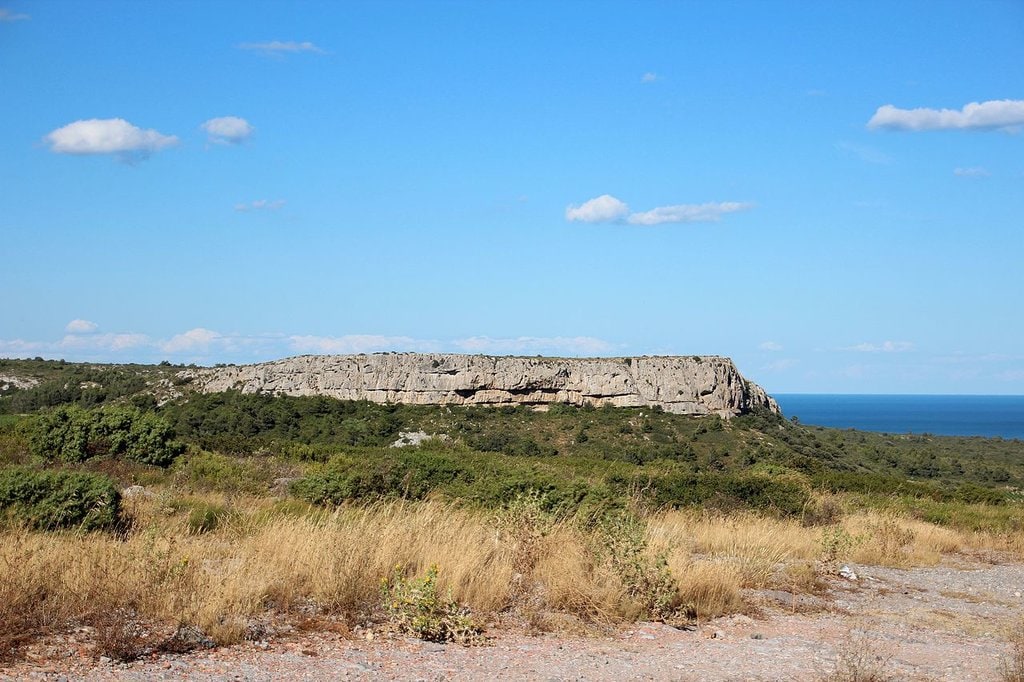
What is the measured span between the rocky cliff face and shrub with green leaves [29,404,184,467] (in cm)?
3568

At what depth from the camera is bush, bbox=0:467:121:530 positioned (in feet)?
33.3

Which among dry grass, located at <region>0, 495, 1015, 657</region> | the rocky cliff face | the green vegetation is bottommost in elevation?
the green vegetation

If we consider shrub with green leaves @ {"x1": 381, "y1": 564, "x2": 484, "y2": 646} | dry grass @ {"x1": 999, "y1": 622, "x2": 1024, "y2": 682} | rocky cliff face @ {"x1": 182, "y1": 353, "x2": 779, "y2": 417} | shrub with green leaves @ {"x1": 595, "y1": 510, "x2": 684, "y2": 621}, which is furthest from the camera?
rocky cliff face @ {"x1": 182, "y1": 353, "x2": 779, "y2": 417}

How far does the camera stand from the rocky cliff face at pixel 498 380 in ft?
187

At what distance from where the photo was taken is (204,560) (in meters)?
7.81

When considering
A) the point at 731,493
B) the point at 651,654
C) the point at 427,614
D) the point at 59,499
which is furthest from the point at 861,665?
the point at 731,493

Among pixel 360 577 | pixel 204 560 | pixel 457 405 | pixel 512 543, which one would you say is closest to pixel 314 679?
pixel 360 577

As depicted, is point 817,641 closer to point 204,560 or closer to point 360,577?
point 360,577

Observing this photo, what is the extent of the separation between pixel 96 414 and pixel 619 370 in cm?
4196

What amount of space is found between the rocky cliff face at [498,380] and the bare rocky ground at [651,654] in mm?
48483

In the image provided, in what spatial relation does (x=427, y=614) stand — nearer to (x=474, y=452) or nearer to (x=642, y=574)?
(x=642, y=574)

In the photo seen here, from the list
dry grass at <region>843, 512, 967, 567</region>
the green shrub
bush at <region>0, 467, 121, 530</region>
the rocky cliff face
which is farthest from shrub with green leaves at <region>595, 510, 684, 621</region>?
→ the rocky cliff face

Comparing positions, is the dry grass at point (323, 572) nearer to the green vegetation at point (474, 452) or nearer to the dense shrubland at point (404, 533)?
the dense shrubland at point (404, 533)

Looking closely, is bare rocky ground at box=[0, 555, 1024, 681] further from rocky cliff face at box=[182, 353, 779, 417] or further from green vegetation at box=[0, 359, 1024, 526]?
rocky cliff face at box=[182, 353, 779, 417]
